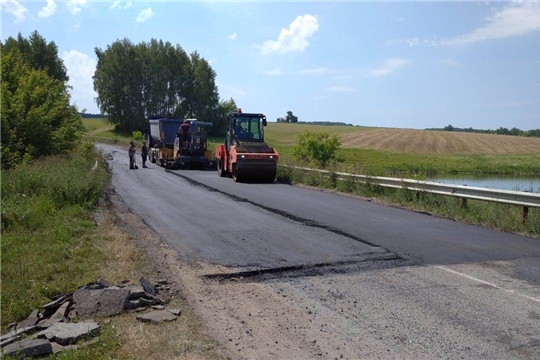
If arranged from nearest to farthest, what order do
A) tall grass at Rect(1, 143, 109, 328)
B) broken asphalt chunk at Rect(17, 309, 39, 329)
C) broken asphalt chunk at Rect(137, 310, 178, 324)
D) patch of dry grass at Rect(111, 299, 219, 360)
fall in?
1. patch of dry grass at Rect(111, 299, 219, 360)
2. broken asphalt chunk at Rect(137, 310, 178, 324)
3. broken asphalt chunk at Rect(17, 309, 39, 329)
4. tall grass at Rect(1, 143, 109, 328)

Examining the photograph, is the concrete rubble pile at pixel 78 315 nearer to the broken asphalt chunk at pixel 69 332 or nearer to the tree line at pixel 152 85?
the broken asphalt chunk at pixel 69 332

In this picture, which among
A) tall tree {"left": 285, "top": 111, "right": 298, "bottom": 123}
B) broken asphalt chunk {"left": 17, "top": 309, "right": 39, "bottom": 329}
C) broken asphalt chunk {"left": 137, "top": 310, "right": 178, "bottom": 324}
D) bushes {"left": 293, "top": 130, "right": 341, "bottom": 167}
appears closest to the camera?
broken asphalt chunk {"left": 137, "top": 310, "right": 178, "bottom": 324}

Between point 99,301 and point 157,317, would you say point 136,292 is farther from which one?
point 157,317

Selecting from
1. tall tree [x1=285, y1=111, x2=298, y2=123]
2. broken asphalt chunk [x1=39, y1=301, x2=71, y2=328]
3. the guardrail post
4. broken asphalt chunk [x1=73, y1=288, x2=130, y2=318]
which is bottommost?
broken asphalt chunk [x1=39, y1=301, x2=71, y2=328]

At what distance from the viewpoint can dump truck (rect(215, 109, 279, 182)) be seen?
23.3m

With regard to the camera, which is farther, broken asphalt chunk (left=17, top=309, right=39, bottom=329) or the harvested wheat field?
the harvested wheat field

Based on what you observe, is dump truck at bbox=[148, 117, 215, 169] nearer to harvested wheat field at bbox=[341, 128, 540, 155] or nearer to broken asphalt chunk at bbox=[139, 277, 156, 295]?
broken asphalt chunk at bbox=[139, 277, 156, 295]

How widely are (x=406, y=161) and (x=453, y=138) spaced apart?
25.1m

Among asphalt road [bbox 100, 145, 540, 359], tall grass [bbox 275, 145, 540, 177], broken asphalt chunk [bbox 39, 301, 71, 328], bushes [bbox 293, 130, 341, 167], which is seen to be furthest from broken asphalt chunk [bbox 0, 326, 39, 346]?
bushes [bbox 293, 130, 341, 167]

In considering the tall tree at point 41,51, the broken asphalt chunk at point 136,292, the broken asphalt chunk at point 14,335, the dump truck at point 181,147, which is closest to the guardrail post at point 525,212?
the broken asphalt chunk at point 136,292

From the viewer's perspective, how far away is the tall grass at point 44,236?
6.75 m

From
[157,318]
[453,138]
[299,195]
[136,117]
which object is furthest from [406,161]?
[157,318]

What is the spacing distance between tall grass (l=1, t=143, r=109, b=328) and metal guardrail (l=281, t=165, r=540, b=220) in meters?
9.16

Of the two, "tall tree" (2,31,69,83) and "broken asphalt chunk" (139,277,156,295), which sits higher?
"tall tree" (2,31,69,83)
